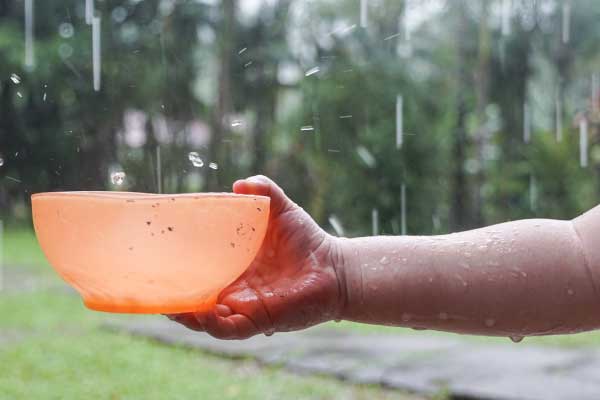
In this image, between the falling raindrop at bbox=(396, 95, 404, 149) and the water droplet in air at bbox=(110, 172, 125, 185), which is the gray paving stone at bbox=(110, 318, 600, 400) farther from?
the falling raindrop at bbox=(396, 95, 404, 149)

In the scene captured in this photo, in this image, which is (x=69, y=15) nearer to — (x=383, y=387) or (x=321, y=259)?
(x=383, y=387)

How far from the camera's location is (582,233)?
1120mm

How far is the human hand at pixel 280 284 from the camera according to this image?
1006 mm

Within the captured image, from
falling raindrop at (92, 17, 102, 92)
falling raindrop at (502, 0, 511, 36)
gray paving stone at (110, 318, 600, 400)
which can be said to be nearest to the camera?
gray paving stone at (110, 318, 600, 400)

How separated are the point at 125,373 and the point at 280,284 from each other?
2020 millimetres

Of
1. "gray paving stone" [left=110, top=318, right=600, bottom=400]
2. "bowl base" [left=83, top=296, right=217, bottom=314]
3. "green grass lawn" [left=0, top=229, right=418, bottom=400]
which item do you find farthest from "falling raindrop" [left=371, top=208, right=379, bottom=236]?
"bowl base" [left=83, top=296, right=217, bottom=314]

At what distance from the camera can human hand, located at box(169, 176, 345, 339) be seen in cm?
101

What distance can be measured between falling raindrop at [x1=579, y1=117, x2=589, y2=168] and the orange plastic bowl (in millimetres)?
6375

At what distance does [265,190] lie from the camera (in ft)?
3.50

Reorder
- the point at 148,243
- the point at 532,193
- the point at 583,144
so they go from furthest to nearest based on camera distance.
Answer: the point at 532,193
the point at 583,144
the point at 148,243

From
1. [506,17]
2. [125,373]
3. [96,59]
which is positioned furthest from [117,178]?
[506,17]

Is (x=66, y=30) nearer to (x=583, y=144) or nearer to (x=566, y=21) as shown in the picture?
(x=566, y=21)

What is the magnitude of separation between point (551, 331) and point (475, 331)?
0.11m

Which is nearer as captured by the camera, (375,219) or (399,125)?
(375,219)
